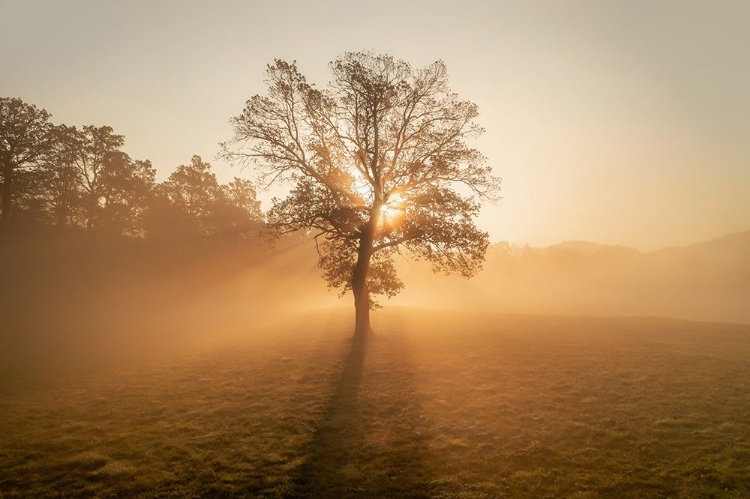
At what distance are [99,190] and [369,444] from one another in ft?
186

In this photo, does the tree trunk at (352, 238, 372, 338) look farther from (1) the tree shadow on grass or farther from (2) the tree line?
(2) the tree line

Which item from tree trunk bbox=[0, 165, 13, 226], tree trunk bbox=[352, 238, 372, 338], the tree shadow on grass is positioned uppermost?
tree trunk bbox=[0, 165, 13, 226]

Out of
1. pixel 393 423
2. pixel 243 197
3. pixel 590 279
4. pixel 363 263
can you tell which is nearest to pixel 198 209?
pixel 243 197

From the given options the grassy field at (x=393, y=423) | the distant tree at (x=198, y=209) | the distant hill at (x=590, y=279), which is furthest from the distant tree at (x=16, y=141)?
the distant hill at (x=590, y=279)

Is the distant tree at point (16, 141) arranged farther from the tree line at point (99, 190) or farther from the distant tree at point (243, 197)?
the distant tree at point (243, 197)

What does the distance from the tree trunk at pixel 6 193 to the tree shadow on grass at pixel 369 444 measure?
50.5m

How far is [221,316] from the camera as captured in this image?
4641cm

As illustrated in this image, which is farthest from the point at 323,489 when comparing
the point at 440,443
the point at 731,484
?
the point at 731,484

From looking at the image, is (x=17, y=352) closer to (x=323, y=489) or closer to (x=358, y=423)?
(x=358, y=423)

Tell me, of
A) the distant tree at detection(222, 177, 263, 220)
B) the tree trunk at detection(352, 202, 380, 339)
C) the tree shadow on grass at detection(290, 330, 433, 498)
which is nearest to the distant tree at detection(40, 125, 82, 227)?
the distant tree at detection(222, 177, 263, 220)

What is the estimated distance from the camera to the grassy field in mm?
9227

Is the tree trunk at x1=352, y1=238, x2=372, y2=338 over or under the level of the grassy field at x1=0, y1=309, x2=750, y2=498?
over

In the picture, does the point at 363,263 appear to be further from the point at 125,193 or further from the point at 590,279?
the point at 590,279

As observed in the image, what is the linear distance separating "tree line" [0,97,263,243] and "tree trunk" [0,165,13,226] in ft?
0.28
